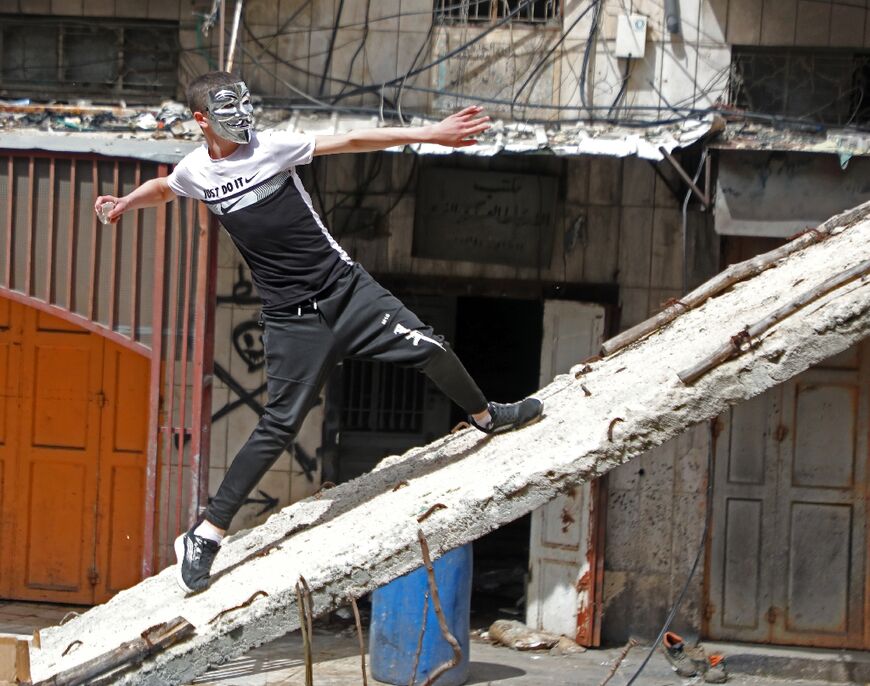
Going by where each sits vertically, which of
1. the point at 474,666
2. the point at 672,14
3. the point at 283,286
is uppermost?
the point at 672,14

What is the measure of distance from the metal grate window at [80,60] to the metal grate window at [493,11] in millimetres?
1913

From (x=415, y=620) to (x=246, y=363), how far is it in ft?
7.61

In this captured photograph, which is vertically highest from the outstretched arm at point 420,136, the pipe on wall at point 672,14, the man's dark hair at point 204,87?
the pipe on wall at point 672,14

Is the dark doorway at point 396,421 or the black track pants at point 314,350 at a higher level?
the black track pants at point 314,350

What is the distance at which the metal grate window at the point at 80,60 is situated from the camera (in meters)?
8.78

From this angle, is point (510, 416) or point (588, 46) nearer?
point (510, 416)

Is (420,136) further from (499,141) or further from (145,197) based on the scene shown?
(499,141)

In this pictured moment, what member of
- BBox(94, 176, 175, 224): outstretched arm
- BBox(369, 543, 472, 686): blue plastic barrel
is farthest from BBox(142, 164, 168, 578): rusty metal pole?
BBox(94, 176, 175, 224): outstretched arm

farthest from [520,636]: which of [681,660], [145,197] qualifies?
[145,197]

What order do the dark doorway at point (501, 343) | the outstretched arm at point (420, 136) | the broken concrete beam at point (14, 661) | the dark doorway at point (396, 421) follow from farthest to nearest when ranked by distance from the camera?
1. the dark doorway at point (501, 343)
2. the dark doorway at point (396, 421)
3. the outstretched arm at point (420, 136)
4. the broken concrete beam at point (14, 661)

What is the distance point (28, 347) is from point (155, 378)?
2339 millimetres

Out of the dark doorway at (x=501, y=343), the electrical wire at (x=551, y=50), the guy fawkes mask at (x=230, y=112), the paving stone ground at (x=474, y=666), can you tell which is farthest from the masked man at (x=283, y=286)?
the dark doorway at (x=501, y=343)

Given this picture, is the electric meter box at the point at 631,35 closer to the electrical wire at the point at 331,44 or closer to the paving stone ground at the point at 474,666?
the electrical wire at the point at 331,44

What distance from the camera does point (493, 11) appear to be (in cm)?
852
